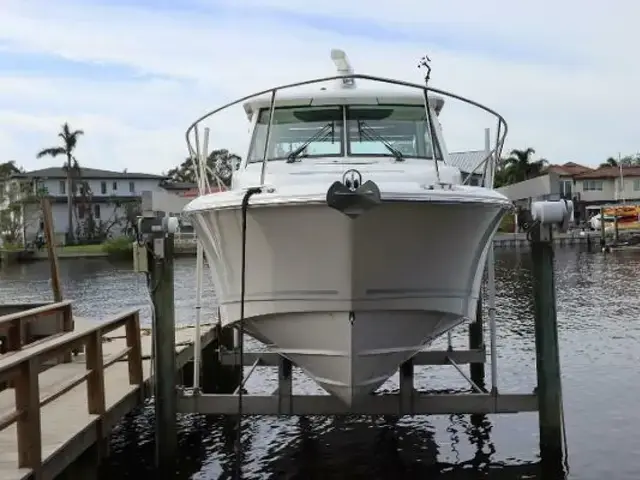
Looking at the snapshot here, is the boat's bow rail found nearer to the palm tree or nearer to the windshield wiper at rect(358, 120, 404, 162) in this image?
the windshield wiper at rect(358, 120, 404, 162)

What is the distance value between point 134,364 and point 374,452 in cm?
320

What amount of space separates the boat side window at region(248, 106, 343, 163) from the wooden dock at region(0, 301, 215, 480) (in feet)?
8.91

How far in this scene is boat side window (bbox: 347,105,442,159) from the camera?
952 centimetres

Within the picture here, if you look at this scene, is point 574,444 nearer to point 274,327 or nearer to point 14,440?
point 274,327

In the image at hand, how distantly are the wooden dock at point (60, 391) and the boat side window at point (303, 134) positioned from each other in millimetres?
2714

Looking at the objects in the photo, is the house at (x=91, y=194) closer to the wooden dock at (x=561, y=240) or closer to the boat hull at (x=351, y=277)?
the wooden dock at (x=561, y=240)

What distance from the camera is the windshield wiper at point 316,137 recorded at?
9380mm

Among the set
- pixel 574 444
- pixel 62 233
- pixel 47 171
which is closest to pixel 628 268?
pixel 574 444

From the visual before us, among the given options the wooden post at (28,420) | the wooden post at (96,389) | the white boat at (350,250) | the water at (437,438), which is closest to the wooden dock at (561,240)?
the water at (437,438)

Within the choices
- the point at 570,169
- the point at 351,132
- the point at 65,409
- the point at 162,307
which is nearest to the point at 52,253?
the point at 162,307

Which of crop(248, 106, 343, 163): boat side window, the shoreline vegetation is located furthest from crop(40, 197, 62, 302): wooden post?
the shoreline vegetation

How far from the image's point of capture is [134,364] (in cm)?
1019

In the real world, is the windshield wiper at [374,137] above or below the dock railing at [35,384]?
above

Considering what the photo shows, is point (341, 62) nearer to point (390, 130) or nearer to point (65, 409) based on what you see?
point (390, 130)
